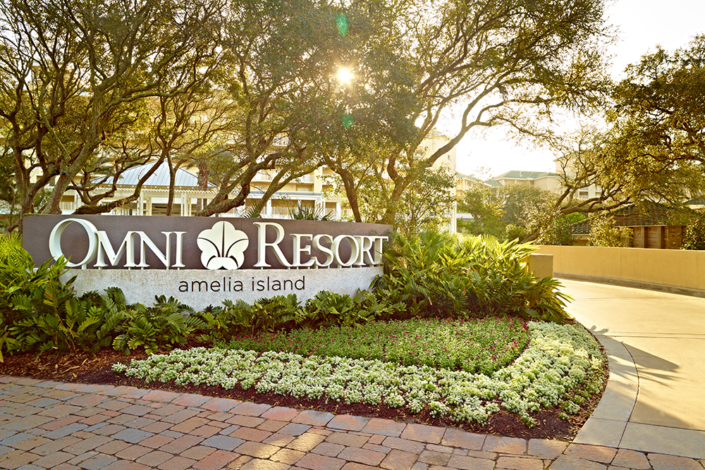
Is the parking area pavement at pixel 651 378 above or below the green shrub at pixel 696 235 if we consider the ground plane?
below

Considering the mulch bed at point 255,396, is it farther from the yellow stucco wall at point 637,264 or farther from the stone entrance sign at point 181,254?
the yellow stucco wall at point 637,264

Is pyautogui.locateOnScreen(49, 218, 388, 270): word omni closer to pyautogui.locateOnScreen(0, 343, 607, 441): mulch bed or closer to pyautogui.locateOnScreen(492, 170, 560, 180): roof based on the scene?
pyautogui.locateOnScreen(0, 343, 607, 441): mulch bed

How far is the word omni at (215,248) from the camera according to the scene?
7.03 metres

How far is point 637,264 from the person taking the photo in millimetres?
15305

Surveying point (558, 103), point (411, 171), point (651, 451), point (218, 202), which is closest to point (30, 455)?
point (651, 451)

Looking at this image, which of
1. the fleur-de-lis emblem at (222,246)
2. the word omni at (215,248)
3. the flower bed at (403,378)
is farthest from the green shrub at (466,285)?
the fleur-de-lis emblem at (222,246)

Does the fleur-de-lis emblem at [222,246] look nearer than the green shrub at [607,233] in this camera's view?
Yes

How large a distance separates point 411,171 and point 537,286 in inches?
189

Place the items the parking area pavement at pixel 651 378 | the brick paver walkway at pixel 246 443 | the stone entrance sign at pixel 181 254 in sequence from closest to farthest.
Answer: the brick paver walkway at pixel 246 443 → the parking area pavement at pixel 651 378 → the stone entrance sign at pixel 181 254

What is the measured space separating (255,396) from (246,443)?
3.35 feet

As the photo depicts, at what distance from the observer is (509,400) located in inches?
167

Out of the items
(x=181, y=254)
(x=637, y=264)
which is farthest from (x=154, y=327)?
(x=637, y=264)

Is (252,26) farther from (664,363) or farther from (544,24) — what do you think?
(664,363)

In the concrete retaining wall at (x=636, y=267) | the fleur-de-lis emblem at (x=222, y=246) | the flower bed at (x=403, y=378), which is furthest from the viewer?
the concrete retaining wall at (x=636, y=267)
